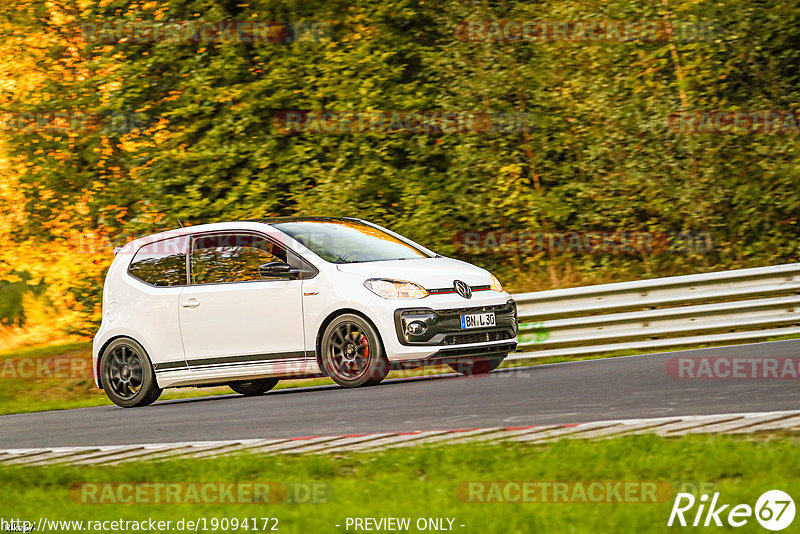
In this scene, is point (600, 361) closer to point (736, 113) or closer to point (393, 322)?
point (393, 322)

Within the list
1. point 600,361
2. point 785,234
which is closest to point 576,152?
point 785,234

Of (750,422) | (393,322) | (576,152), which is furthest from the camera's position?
(576,152)

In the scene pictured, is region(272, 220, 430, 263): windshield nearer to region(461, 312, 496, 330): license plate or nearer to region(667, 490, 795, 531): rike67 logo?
region(461, 312, 496, 330): license plate

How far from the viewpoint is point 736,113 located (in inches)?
634

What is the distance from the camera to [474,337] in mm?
10406

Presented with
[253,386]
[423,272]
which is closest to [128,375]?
[253,386]

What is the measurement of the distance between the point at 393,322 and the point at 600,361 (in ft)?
9.55

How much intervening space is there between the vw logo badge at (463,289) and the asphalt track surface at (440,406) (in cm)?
83

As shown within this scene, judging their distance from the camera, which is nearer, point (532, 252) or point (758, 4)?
point (758, 4)

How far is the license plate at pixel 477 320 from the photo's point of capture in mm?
10320

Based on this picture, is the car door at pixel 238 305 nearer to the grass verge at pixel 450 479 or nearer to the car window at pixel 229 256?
the car window at pixel 229 256

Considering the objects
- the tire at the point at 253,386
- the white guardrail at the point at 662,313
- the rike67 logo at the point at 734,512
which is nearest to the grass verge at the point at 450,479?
the rike67 logo at the point at 734,512

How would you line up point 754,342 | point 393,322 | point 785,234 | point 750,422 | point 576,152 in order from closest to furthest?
point 750,422 < point 393,322 < point 754,342 < point 785,234 < point 576,152

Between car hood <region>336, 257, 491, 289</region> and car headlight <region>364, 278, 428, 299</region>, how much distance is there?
5cm
